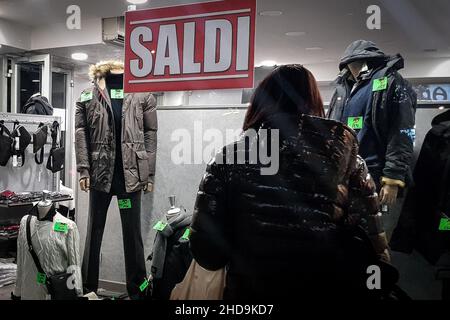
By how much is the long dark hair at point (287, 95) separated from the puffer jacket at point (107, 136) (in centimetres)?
95

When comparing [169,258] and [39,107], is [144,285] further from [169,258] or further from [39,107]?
[39,107]

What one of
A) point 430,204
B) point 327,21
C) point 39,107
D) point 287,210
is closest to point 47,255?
point 287,210

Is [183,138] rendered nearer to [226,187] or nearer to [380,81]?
[380,81]

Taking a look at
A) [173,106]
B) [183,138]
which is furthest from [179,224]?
[173,106]

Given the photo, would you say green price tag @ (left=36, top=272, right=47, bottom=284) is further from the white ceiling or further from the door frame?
the door frame

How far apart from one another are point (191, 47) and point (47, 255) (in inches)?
50.2

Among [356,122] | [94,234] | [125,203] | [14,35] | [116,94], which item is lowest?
[94,234]

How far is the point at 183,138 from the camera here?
2141mm

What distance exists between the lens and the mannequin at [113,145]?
1869 mm

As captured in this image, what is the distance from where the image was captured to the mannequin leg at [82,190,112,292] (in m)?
1.99

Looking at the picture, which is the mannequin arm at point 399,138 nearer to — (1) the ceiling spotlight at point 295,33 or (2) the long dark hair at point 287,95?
(2) the long dark hair at point 287,95

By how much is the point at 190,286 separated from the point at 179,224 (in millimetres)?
758

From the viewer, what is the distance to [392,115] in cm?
149
